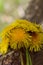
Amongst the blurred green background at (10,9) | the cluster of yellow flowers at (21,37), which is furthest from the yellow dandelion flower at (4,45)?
the blurred green background at (10,9)

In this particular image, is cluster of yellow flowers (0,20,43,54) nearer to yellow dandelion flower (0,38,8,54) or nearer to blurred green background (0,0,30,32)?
yellow dandelion flower (0,38,8,54)

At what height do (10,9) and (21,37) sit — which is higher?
(10,9)

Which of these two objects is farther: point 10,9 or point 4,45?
point 10,9

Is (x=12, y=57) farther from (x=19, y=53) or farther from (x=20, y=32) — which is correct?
(x=20, y=32)

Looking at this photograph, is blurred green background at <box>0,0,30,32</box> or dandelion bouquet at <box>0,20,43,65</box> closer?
dandelion bouquet at <box>0,20,43,65</box>

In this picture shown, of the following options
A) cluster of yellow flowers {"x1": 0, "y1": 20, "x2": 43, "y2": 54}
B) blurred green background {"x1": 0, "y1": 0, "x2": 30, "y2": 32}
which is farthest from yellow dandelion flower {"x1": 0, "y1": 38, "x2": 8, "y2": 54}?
blurred green background {"x1": 0, "y1": 0, "x2": 30, "y2": 32}

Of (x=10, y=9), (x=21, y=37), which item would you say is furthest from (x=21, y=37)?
(x=10, y=9)

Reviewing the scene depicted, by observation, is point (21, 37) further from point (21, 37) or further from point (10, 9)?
point (10, 9)

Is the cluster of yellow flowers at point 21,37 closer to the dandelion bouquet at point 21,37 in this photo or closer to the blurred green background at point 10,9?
the dandelion bouquet at point 21,37

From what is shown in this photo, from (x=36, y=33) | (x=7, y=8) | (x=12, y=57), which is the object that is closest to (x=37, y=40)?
(x=36, y=33)
